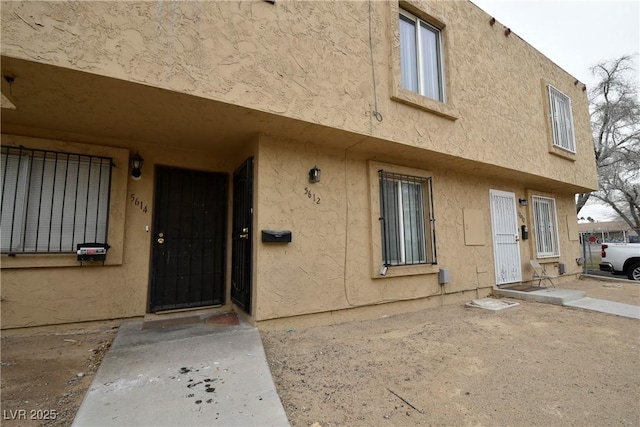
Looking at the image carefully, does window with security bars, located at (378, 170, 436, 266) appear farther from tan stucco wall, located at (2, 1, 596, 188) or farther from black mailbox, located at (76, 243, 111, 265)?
black mailbox, located at (76, 243, 111, 265)

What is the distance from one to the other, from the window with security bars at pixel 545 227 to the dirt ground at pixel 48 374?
31.1 feet

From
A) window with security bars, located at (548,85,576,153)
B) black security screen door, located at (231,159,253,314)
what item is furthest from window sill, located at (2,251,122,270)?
window with security bars, located at (548,85,576,153)

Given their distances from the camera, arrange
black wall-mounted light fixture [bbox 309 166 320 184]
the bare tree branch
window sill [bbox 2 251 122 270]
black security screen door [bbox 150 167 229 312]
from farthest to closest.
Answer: the bare tree branch < black security screen door [bbox 150 167 229 312] < black wall-mounted light fixture [bbox 309 166 320 184] < window sill [bbox 2 251 122 270]

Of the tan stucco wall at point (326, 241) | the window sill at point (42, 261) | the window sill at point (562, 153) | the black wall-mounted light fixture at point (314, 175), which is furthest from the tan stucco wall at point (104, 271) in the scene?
the window sill at point (562, 153)

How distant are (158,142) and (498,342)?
17.7 ft

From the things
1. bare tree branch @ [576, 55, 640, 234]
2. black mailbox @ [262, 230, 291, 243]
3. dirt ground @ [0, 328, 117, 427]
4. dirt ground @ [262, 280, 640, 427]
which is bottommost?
dirt ground @ [262, 280, 640, 427]

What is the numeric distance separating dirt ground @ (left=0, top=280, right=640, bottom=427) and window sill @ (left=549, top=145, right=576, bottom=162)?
465 centimetres

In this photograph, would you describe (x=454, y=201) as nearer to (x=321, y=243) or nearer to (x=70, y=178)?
(x=321, y=243)

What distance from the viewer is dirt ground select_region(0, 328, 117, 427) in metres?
2.04

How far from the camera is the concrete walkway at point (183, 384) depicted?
1905mm

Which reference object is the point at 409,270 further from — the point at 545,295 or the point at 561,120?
the point at 561,120

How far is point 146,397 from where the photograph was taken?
2123 mm

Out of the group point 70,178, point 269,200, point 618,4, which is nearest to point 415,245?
point 269,200

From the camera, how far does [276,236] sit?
3807 mm
